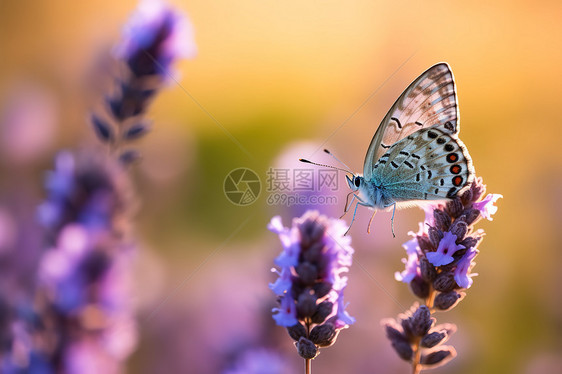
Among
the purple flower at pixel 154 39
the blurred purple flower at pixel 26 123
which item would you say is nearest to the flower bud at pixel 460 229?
the purple flower at pixel 154 39

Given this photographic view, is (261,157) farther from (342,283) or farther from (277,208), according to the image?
(342,283)

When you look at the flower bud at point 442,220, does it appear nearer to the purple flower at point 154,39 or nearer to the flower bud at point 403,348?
the flower bud at point 403,348

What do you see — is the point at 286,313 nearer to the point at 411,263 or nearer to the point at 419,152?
the point at 411,263

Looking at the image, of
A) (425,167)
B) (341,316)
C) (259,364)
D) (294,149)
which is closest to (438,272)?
(341,316)

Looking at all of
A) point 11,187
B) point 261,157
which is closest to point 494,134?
point 261,157

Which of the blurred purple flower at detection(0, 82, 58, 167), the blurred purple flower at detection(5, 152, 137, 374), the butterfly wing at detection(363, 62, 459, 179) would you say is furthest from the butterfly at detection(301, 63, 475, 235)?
the blurred purple flower at detection(0, 82, 58, 167)

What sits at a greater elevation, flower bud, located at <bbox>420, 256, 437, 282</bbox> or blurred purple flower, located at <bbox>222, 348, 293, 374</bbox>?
flower bud, located at <bbox>420, 256, 437, 282</bbox>

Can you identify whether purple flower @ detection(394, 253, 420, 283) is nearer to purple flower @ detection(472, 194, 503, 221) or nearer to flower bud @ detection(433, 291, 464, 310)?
flower bud @ detection(433, 291, 464, 310)
